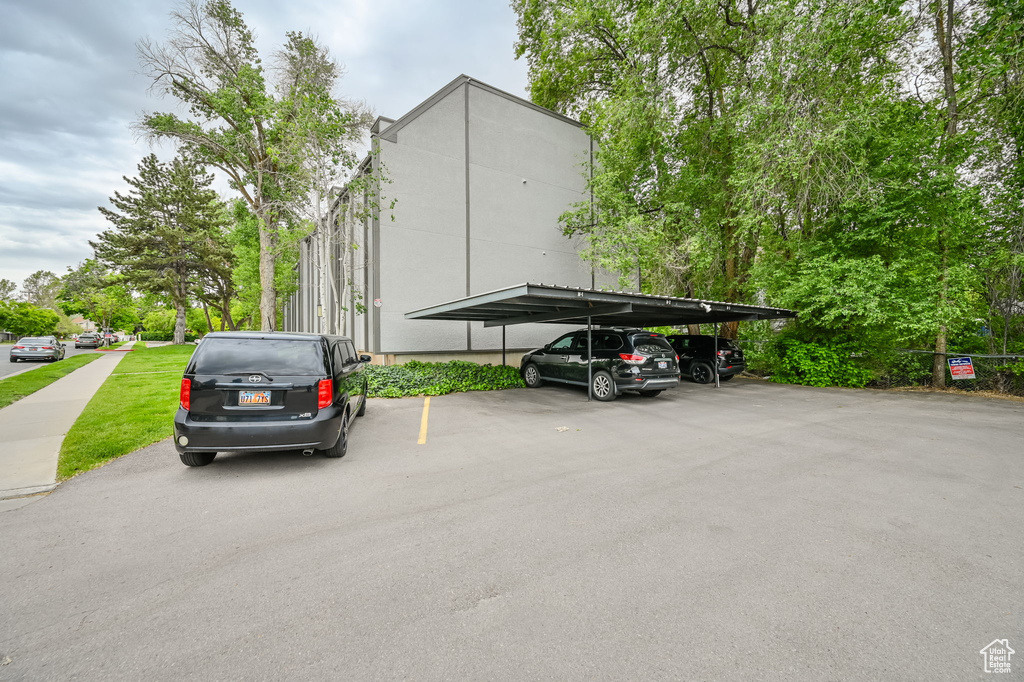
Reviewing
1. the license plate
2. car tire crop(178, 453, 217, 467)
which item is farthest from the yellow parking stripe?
car tire crop(178, 453, 217, 467)

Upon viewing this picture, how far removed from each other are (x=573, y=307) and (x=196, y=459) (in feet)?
26.2

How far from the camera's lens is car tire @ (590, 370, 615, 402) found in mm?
9867

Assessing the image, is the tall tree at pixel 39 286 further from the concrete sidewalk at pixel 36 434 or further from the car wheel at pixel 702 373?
the car wheel at pixel 702 373

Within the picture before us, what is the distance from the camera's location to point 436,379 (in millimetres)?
11258

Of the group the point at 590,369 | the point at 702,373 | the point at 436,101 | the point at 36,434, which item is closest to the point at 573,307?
the point at 590,369

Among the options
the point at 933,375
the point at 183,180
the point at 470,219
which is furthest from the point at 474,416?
the point at 183,180

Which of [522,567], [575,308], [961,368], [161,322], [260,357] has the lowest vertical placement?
[522,567]

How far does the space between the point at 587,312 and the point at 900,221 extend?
27.3 ft

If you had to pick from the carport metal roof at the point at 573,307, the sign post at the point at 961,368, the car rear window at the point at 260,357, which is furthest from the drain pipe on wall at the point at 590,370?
the sign post at the point at 961,368

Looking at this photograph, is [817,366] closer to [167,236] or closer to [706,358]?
[706,358]

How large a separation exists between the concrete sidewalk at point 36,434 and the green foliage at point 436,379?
5.48m

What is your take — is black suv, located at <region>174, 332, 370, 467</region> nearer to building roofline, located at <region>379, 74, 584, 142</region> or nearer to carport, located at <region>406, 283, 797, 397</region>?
carport, located at <region>406, 283, 797, 397</region>

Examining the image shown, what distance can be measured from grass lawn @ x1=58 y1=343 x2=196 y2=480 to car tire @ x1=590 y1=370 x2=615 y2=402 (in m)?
8.45

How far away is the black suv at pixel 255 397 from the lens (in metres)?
4.58
